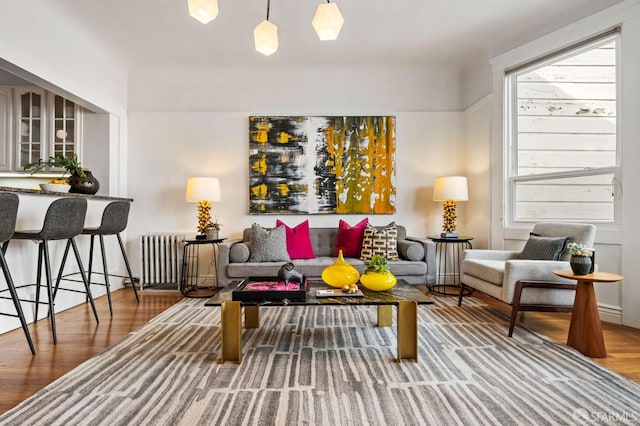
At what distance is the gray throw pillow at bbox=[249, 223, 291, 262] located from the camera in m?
4.02

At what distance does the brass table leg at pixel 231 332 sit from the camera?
2.24 metres

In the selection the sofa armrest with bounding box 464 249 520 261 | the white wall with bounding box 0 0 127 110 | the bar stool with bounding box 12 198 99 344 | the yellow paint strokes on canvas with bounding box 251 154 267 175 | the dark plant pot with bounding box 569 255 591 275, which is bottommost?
the sofa armrest with bounding box 464 249 520 261

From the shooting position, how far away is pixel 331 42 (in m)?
4.22

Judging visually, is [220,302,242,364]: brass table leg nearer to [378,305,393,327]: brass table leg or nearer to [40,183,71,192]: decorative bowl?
[378,305,393,327]: brass table leg

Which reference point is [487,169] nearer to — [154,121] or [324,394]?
[324,394]

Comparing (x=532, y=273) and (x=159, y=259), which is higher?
(x=532, y=273)

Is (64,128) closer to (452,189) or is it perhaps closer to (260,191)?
(260,191)

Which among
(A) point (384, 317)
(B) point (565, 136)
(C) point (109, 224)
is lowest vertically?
(A) point (384, 317)

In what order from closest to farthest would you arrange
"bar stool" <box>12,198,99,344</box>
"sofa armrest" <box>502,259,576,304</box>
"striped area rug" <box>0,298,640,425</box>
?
1. "striped area rug" <box>0,298,640,425</box>
2. "bar stool" <box>12,198,99,344</box>
3. "sofa armrest" <box>502,259,576,304</box>

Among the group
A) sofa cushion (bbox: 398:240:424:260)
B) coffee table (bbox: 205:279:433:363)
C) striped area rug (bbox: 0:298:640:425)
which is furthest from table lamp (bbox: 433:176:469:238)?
coffee table (bbox: 205:279:433:363)

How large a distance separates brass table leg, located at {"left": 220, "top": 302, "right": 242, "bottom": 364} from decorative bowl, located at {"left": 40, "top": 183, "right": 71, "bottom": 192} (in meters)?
2.46

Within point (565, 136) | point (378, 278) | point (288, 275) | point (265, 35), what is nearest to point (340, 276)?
point (378, 278)

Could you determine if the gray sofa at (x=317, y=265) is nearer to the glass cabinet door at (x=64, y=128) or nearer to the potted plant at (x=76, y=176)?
the potted plant at (x=76, y=176)

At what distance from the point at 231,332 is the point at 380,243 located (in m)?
2.32
